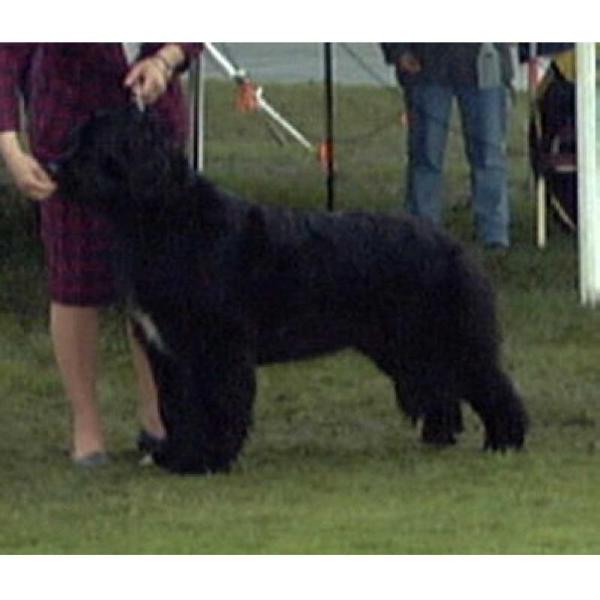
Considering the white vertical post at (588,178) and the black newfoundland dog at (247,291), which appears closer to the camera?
the black newfoundland dog at (247,291)

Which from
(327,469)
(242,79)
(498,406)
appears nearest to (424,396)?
(498,406)

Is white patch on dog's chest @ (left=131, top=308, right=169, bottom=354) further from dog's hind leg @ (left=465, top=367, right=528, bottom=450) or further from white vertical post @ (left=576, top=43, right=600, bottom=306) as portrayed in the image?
white vertical post @ (left=576, top=43, right=600, bottom=306)

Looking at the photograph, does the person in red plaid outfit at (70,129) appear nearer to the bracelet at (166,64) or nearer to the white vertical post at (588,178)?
the bracelet at (166,64)

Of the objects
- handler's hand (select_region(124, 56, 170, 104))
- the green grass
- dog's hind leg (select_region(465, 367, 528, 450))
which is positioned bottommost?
the green grass

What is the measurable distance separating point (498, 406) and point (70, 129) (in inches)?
65.9

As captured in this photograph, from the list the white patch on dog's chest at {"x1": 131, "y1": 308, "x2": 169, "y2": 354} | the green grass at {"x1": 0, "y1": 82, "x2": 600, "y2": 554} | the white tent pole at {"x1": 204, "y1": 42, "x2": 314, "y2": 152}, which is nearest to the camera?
the green grass at {"x1": 0, "y1": 82, "x2": 600, "y2": 554}

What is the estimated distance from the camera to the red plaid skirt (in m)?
8.24

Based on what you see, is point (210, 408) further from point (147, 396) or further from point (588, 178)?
point (588, 178)

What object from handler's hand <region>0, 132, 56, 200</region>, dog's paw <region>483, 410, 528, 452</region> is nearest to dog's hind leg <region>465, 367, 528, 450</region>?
dog's paw <region>483, 410, 528, 452</region>

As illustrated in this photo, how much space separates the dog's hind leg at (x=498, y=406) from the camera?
28.1 ft

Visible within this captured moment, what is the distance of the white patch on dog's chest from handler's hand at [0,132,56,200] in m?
0.45

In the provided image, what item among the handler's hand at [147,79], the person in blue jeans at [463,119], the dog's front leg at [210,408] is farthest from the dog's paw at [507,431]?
the person in blue jeans at [463,119]

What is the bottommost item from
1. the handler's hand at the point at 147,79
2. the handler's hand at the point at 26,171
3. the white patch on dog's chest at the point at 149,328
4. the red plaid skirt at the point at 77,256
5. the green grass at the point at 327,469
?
the green grass at the point at 327,469

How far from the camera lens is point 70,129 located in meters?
8.12
